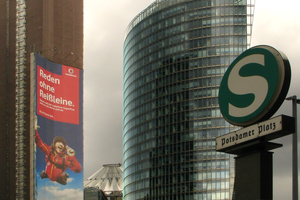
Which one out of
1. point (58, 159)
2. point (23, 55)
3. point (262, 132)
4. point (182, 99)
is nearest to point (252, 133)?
point (262, 132)

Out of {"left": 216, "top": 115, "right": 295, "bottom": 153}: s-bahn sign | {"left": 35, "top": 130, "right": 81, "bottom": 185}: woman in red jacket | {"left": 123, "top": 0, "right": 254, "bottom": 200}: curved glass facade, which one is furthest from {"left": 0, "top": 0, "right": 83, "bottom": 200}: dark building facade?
{"left": 216, "top": 115, "right": 295, "bottom": 153}: s-bahn sign

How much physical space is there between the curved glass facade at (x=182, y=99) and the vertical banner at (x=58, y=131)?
33.5 meters

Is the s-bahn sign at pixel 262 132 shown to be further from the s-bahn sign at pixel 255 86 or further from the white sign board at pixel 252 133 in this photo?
the s-bahn sign at pixel 255 86

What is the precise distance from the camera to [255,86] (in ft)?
117

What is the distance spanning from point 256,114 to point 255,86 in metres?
2.01

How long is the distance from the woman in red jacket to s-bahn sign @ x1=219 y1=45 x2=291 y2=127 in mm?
84116

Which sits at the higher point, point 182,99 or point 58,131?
point 182,99

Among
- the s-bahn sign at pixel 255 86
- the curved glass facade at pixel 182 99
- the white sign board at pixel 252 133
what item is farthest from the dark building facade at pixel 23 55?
the white sign board at pixel 252 133

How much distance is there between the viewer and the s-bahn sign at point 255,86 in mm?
34062

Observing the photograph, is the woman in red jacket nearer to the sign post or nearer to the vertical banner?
the vertical banner

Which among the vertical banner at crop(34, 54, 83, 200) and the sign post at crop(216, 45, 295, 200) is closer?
the sign post at crop(216, 45, 295, 200)

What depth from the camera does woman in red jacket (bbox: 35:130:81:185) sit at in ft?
381

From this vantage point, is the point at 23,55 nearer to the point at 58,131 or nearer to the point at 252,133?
the point at 58,131

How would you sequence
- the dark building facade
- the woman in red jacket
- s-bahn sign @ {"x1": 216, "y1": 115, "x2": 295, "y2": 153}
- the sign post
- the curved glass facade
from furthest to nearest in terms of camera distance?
the curved glass facade, the dark building facade, the woman in red jacket, the sign post, s-bahn sign @ {"x1": 216, "y1": 115, "x2": 295, "y2": 153}
